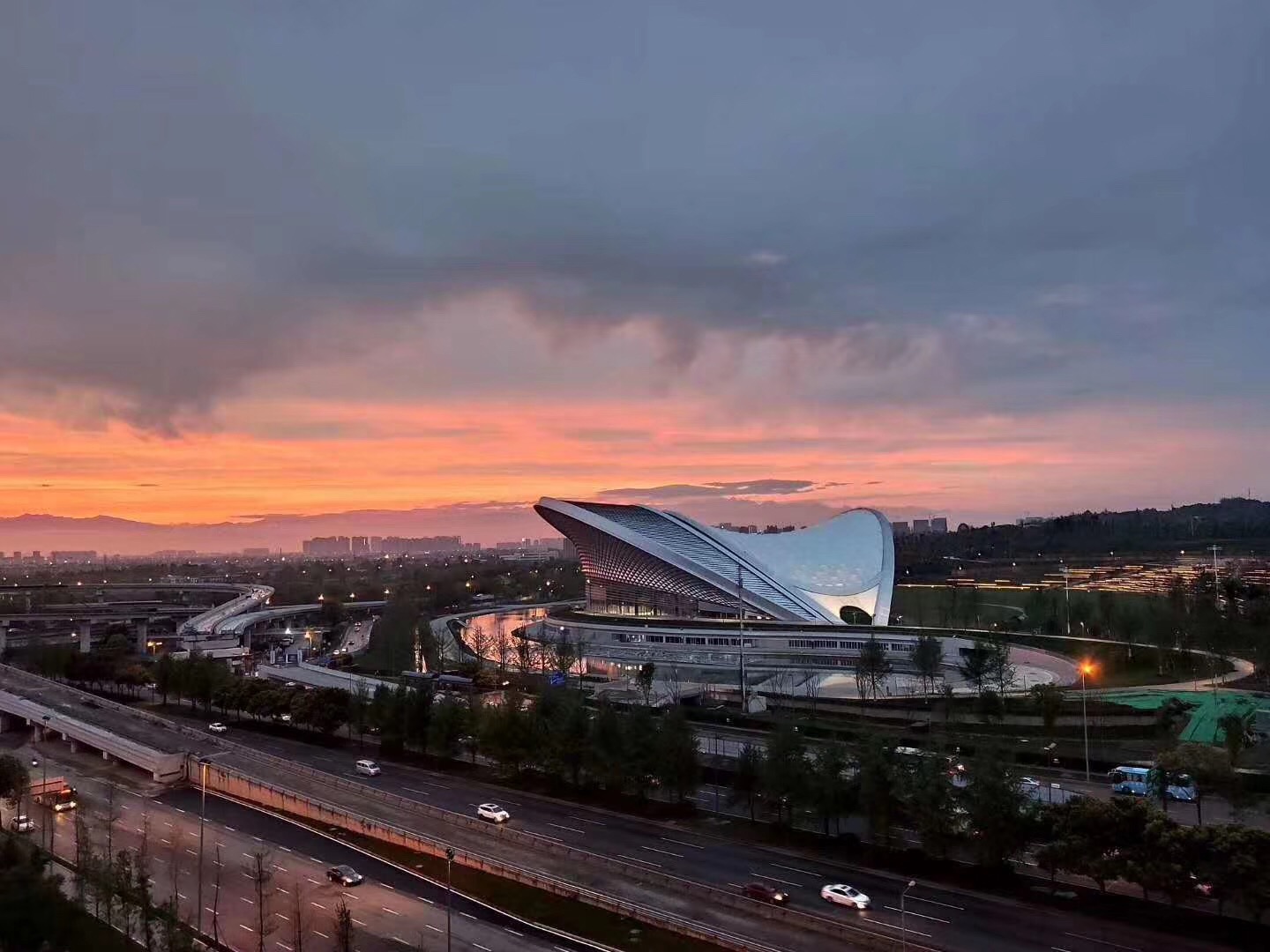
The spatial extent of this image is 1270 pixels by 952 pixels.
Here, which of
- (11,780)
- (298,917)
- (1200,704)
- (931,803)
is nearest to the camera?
(298,917)

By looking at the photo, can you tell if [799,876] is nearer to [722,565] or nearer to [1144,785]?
[1144,785]

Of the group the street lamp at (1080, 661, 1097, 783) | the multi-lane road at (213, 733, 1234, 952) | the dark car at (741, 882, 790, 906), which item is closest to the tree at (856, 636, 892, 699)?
the street lamp at (1080, 661, 1097, 783)

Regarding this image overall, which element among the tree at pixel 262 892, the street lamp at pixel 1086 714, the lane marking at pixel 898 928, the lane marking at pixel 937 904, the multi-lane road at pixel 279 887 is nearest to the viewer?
the lane marking at pixel 898 928

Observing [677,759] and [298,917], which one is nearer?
[298,917]

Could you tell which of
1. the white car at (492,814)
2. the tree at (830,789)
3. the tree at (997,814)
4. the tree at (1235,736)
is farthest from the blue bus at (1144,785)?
the white car at (492,814)

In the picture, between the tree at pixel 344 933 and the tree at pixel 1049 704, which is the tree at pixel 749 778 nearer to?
the tree at pixel 344 933

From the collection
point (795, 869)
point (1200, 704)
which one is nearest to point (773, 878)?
point (795, 869)

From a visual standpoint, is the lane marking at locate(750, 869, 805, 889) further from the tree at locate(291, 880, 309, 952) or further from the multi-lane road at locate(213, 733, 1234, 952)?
the tree at locate(291, 880, 309, 952)
